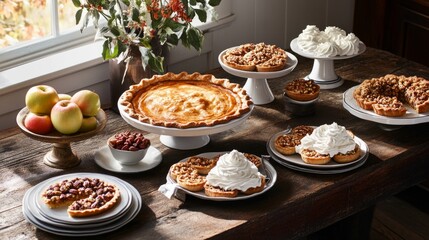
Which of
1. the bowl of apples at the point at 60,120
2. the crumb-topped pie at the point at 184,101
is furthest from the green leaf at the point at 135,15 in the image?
the bowl of apples at the point at 60,120

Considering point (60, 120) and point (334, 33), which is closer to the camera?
point (60, 120)

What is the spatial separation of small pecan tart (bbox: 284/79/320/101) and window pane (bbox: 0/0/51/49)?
0.90m

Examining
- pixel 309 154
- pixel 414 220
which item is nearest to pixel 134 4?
pixel 309 154

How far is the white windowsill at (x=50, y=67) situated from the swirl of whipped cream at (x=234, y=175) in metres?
0.82

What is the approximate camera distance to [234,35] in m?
3.60

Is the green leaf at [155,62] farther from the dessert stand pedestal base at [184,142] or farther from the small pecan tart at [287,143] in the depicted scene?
the small pecan tart at [287,143]

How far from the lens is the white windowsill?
2967 mm

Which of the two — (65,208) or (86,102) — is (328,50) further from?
(65,208)

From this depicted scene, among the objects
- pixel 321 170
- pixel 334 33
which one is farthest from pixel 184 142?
pixel 334 33

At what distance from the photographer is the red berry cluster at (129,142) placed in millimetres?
2635

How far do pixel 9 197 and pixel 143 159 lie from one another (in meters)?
0.43

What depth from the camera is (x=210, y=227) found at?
2.35 metres

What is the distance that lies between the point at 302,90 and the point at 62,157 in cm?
86

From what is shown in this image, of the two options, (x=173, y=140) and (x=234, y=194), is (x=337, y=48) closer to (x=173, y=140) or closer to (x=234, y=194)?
(x=173, y=140)
